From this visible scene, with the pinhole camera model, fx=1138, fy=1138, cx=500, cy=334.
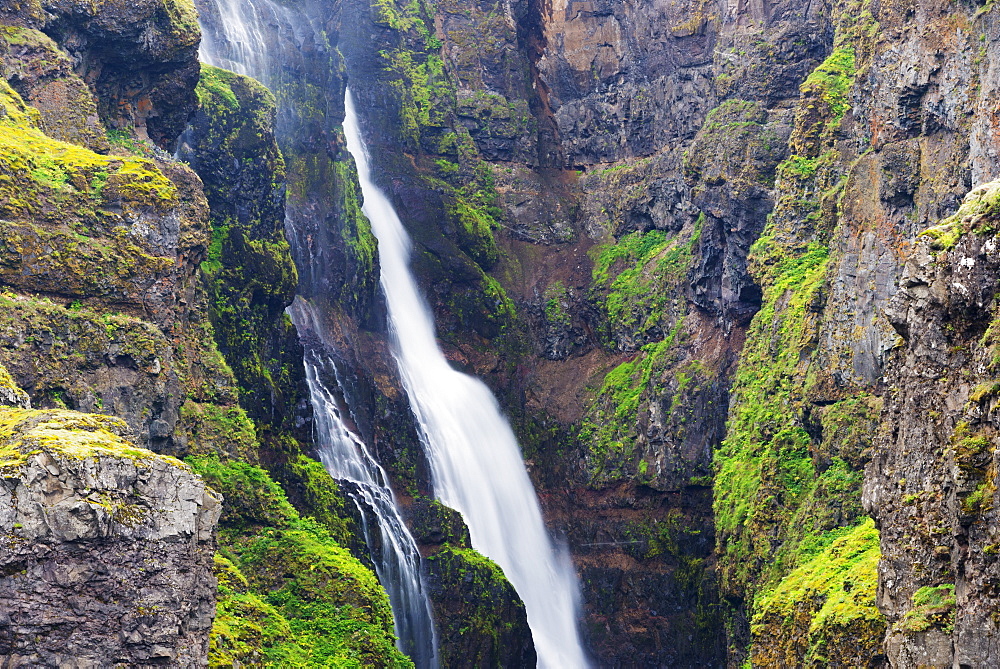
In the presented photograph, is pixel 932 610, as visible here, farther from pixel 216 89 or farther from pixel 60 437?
pixel 216 89

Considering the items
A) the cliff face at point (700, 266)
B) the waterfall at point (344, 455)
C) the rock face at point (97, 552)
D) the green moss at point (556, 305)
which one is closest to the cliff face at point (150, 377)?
the rock face at point (97, 552)

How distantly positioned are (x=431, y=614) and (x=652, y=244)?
22392 millimetres

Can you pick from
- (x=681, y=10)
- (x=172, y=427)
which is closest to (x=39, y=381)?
(x=172, y=427)

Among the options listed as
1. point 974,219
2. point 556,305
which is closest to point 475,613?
point 556,305

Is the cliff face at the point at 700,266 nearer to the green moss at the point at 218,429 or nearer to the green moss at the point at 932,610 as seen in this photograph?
the green moss at the point at 932,610

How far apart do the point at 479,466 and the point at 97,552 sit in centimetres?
2861

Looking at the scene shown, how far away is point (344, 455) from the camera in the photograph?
119ft

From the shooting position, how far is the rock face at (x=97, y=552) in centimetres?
1419

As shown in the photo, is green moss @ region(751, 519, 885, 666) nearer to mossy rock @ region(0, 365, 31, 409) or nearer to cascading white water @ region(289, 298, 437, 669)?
cascading white water @ region(289, 298, 437, 669)

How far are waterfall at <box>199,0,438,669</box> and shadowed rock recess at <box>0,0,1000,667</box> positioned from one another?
330 mm

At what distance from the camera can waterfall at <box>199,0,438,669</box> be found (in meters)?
33.1

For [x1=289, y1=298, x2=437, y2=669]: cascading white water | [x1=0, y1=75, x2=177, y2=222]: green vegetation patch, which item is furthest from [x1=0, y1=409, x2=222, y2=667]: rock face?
[x1=289, y1=298, x2=437, y2=669]: cascading white water

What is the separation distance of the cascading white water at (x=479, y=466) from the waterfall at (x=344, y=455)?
4310 mm

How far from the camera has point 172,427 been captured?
78.6 feet
